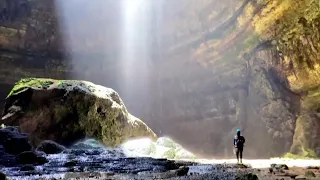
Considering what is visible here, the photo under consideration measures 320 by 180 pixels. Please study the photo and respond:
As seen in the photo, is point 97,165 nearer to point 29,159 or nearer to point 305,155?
point 29,159

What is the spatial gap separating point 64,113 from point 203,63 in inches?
669

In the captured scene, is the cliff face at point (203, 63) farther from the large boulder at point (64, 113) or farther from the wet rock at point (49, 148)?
the wet rock at point (49, 148)

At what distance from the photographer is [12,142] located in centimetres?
1405

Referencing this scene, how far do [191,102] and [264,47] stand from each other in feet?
35.3

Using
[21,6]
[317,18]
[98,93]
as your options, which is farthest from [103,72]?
[317,18]

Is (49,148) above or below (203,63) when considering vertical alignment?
below

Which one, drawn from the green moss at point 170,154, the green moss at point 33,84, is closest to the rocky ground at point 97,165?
the green moss at point 170,154

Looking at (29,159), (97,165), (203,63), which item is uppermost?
(203,63)

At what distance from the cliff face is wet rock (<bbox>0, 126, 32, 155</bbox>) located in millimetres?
16764

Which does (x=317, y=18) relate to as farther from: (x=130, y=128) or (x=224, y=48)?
(x=130, y=128)

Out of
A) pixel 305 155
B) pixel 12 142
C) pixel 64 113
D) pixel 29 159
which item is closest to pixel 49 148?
pixel 12 142

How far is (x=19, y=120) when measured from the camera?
21031mm

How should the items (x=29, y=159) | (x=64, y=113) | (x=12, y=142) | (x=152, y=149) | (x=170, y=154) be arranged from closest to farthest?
1. (x=29, y=159)
2. (x=12, y=142)
3. (x=170, y=154)
4. (x=152, y=149)
5. (x=64, y=113)

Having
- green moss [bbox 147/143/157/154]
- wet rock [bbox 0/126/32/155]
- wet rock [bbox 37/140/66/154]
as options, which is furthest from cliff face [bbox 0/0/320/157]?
wet rock [bbox 0/126/32/155]
